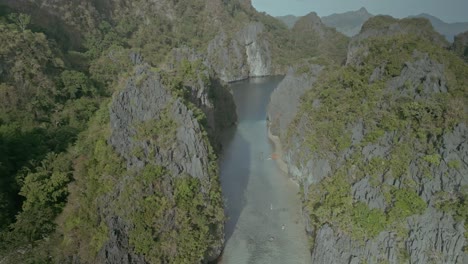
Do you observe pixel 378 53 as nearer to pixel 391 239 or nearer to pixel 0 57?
pixel 391 239

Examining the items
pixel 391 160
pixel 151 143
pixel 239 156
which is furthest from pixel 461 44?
pixel 151 143

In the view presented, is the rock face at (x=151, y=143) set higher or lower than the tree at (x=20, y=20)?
lower

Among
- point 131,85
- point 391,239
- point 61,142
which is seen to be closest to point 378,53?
point 391,239

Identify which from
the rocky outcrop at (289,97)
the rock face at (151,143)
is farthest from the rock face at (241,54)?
the rock face at (151,143)

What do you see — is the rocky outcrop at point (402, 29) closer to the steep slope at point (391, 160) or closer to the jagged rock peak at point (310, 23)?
the jagged rock peak at point (310, 23)

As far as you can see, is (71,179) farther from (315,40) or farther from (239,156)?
(315,40)

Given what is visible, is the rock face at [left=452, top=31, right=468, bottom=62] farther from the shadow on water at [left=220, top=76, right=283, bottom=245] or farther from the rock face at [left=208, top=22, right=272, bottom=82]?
the rock face at [left=208, top=22, right=272, bottom=82]

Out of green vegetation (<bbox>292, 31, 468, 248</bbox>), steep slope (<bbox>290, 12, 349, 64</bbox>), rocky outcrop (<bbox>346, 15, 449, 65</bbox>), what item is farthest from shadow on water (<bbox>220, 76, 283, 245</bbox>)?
steep slope (<bbox>290, 12, 349, 64</bbox>)
